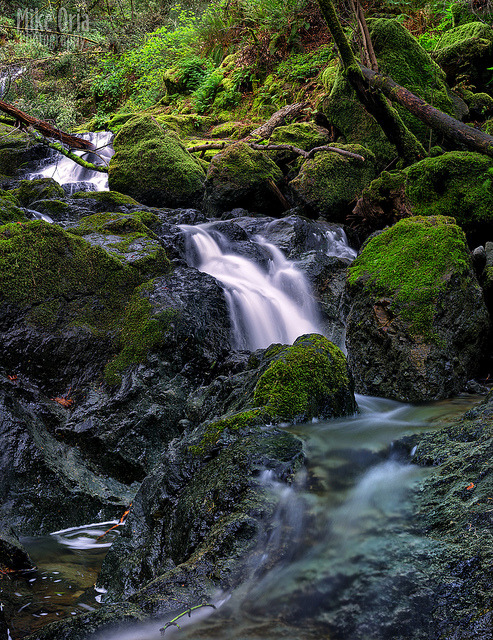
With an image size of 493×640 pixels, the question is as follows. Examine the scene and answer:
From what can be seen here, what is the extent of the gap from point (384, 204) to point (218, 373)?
3962 mm

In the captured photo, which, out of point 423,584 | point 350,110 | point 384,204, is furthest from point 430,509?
point 350,110

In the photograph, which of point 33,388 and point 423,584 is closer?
point 423,584

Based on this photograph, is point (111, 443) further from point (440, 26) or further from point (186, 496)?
point (440, 26)

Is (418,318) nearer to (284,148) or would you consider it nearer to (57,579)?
(57,579)

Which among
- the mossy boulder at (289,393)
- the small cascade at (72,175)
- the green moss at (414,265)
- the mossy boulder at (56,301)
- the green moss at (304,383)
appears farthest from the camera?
the small cascade at (72,175)

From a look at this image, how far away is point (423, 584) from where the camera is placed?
5.75ft

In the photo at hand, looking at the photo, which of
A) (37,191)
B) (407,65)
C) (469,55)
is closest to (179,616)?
(37,191)

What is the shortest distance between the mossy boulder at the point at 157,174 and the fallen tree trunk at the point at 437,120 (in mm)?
4258

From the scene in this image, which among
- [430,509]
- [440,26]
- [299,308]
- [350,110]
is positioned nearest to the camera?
[430,509]

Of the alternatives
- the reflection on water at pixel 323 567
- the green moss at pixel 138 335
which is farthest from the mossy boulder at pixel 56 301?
the reflection on water at pixel 323 567

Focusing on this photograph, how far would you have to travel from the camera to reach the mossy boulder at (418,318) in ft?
14.6

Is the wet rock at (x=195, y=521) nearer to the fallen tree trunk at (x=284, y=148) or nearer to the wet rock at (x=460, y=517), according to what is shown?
the wet rock at (x=460, y=517)

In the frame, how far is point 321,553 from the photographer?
205 centimetres

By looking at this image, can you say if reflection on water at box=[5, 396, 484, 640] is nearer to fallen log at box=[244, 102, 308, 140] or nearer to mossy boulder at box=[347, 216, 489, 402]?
mossy boulder at box=[347, 216, 489, 402]
